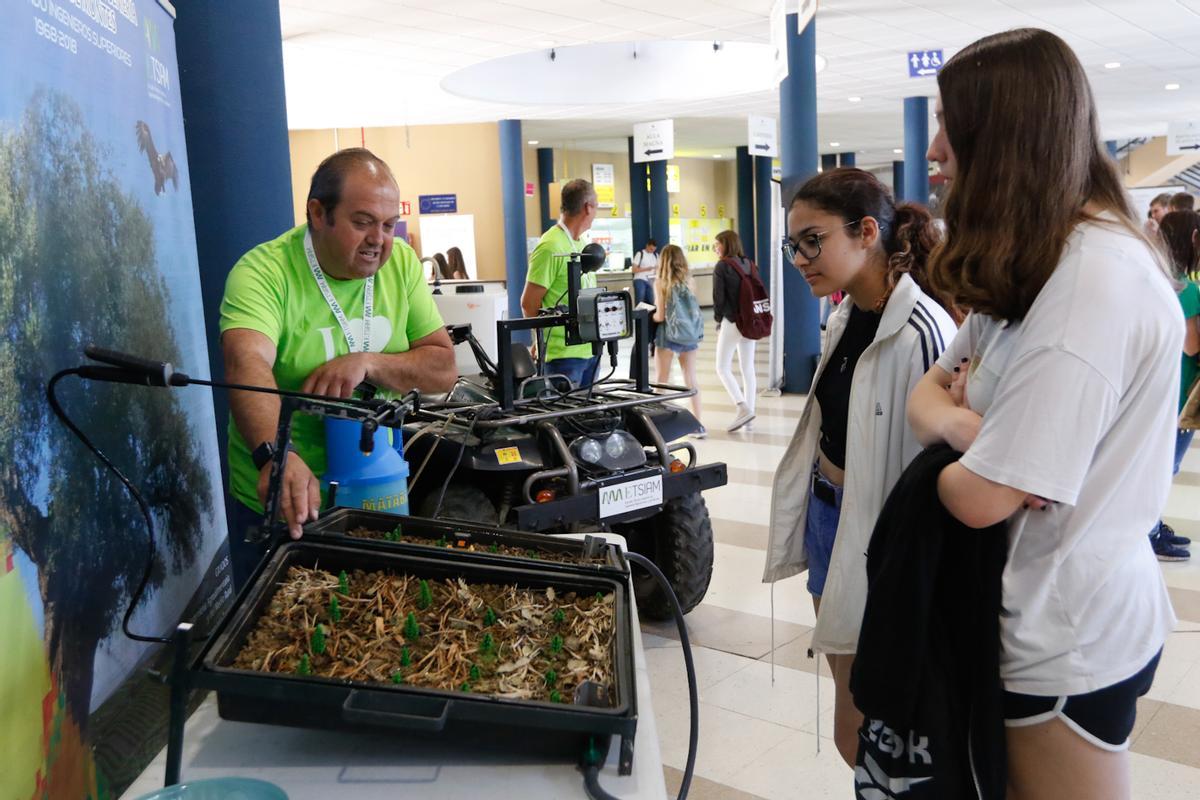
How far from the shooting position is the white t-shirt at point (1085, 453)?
116cm

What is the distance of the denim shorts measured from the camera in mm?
2189

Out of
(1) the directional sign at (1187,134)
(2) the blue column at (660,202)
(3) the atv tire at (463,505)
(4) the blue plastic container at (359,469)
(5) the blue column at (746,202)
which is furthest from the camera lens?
(5) the blue column at (746,202)

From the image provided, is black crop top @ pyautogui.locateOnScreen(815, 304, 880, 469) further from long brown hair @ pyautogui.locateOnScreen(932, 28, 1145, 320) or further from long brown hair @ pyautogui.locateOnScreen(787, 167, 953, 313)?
long brown hair @ pyautogui.locateOnScreen(932, 28, 1145, 320)

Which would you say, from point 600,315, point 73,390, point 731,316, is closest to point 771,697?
point 600,315

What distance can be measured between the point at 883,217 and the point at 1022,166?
2.74 feet

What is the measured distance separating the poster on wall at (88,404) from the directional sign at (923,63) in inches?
340

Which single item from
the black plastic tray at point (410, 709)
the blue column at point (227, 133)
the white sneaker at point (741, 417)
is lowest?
the white sneaker at point (741, 417)

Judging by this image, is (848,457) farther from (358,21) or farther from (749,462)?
(358,21)

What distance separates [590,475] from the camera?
3.38m

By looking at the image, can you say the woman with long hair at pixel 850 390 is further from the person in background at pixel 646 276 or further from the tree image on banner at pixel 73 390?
the person in background at pixel 646 276

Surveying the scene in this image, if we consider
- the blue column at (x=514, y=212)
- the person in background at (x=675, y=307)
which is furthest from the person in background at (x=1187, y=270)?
the blue column at (x=514, y=212)

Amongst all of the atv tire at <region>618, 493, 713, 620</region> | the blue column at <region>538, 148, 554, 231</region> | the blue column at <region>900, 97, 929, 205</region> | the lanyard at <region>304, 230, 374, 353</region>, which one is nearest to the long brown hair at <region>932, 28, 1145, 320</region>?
the lanyard at <region>304, 230, 374, 353</region>

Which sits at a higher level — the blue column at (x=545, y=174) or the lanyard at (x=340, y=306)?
the blue column at (x=545, y=174)

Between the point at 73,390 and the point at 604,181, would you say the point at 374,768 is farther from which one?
the point at 604,181
